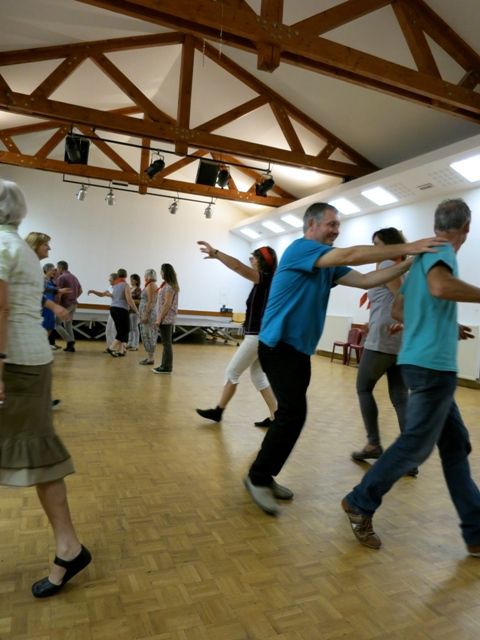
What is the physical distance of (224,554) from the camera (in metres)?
1.72

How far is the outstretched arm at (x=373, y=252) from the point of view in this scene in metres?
1.71

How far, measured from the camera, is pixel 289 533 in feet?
6.35

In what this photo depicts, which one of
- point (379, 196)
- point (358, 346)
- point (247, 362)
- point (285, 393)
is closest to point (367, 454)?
point (247, 362)

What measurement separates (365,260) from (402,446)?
2.46ft

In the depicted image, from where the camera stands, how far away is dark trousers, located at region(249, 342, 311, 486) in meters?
2.06

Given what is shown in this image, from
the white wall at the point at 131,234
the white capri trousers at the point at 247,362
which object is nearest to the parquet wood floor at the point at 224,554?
the white capri trousers at the point at 247,362

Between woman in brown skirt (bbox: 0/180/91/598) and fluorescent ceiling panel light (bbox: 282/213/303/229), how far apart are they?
10378mm

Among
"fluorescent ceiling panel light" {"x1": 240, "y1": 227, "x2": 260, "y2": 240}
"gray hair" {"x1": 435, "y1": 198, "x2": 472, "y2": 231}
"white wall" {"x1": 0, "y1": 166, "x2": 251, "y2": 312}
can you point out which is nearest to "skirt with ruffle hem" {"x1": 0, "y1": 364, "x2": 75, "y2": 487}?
"gray hair" {"x1": 435, "y1": 198, "x2": 472, "y2": 231}

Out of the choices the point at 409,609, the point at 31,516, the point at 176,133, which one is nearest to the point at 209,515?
the point at 31,516

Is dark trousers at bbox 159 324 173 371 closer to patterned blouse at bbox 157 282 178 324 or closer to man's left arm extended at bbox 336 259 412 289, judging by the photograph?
patterned blouse at bbox 157 282 178 324

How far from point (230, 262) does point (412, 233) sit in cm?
662

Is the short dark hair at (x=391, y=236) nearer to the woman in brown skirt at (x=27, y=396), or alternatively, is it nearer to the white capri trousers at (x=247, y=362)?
the white capri trousers at (x=247, y=362)

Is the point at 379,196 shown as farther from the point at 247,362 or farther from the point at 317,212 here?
the point at 317,212

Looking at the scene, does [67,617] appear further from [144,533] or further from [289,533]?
[289,533]
